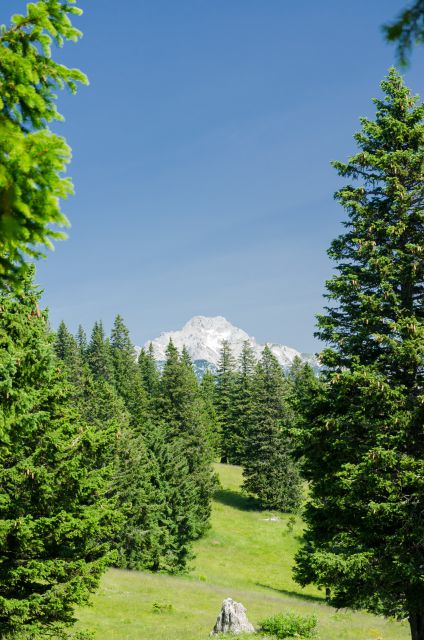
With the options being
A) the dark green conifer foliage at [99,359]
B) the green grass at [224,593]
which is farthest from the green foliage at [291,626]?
the dark green conifer foliage at [99,359]

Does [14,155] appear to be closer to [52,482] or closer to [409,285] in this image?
[52,482]

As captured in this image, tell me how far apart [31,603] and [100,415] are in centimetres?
3228

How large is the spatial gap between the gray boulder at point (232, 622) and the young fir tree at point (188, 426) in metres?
28.9

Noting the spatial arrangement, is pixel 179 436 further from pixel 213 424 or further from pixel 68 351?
pixel 68 351

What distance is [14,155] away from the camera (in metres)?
4.65

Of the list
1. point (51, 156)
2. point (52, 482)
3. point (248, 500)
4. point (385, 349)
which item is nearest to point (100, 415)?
point (248, 500)

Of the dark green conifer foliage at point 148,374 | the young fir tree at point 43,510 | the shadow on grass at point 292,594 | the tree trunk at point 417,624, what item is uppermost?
the dark green conifer foliage at point 148,374

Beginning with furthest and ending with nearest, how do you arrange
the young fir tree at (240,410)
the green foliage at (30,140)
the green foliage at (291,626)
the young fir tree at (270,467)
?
the young fir tree at (240,410)
the young fir tree at (270,467)
the green foliage at (291,626)
the green foliage at (30,140)

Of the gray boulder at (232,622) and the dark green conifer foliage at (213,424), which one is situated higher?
the dark green conifer foliage at (213,424)

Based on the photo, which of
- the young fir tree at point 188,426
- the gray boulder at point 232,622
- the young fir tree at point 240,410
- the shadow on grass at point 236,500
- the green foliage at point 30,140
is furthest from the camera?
the young fir tree at point 240,410

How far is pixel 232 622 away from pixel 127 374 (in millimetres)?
72304

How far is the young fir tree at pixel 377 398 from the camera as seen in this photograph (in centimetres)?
1313

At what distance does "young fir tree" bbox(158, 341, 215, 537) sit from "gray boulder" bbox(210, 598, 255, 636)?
2890 cm

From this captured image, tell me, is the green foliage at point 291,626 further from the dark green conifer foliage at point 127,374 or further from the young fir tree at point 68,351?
the young fir tree at point 68,351
